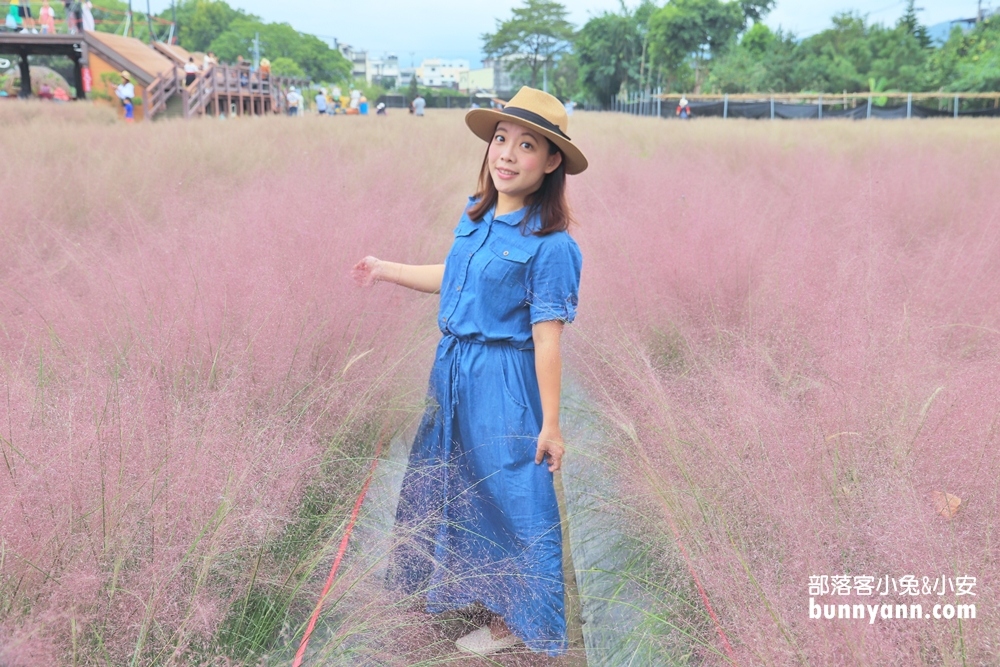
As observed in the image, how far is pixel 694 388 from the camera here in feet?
8.61

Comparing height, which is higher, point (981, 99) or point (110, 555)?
point (981, 99)

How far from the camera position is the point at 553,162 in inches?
85.4

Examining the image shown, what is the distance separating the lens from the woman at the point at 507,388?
6.71 ft

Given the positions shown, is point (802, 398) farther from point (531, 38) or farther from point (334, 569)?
point (531, 38)

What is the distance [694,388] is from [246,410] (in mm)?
1406

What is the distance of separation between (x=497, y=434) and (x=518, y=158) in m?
0.74

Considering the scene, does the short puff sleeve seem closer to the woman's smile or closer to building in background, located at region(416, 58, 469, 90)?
the woman's smile

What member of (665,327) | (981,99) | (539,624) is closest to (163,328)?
(539,624)

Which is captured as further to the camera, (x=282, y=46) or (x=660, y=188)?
(x=282, y=46)

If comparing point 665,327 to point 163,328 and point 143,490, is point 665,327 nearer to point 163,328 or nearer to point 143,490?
point 163,328

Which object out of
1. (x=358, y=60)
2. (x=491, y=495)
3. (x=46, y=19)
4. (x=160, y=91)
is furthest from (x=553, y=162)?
(x=358, y=60)

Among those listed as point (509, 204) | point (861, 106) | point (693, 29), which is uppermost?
point (693, 29)

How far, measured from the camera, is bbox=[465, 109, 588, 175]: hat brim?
6.74ft

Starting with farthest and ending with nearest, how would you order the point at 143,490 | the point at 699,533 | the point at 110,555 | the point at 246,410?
the point at 246,410 → the point at 699,533 → the point at 143,490 → the point at 110,555
